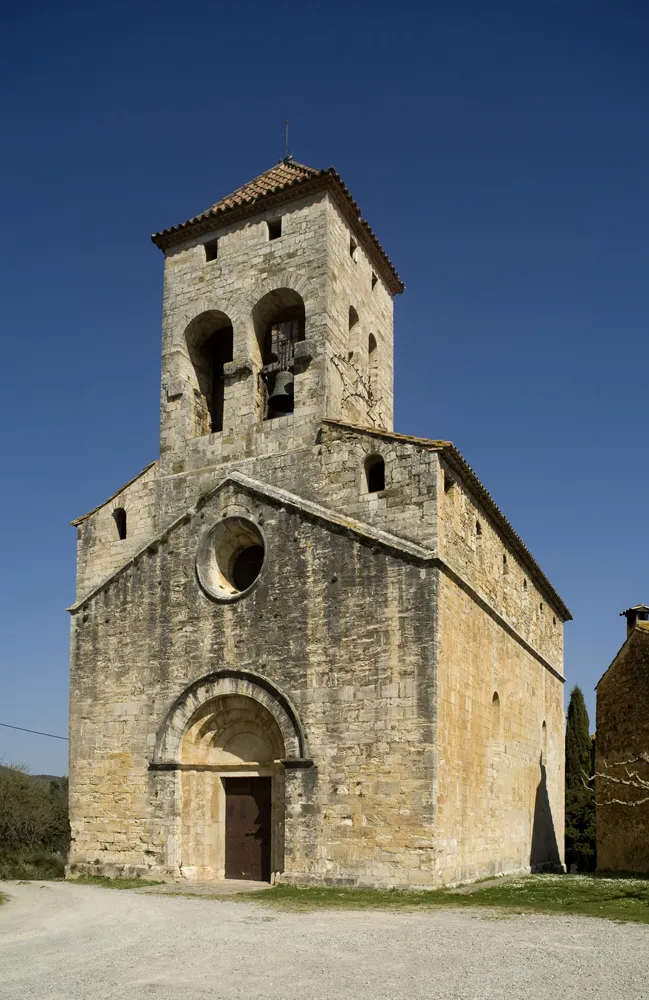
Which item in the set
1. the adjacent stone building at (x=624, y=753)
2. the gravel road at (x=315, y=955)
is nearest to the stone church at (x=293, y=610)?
the adjacent stone building at (x=624, y=753)

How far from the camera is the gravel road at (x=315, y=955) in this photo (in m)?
6.84

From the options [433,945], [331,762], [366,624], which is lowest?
[433,945]

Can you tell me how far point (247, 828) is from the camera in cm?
1513

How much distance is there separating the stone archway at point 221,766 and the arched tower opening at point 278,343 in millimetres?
5327

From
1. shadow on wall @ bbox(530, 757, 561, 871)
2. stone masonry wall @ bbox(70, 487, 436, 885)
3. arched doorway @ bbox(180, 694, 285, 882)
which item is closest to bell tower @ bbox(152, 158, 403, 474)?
stone masonry wall @ bbox(70, 487, 436, 885)

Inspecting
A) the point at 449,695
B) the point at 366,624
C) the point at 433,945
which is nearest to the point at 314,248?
the point at 366,624

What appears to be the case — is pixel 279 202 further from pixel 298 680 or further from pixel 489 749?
pixel 489 749

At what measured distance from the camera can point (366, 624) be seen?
13891 millimetres

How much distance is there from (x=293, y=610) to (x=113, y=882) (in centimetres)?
534

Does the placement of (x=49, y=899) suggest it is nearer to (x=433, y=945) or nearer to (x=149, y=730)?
(x=149, y=730)

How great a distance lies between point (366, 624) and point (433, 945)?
5.93 metres

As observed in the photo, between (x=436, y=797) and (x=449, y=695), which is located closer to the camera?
(x=436, y=797)

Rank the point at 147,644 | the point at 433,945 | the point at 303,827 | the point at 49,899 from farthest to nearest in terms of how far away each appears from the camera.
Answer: the point at 147,644 → the point at 303,827 → the point at 49,899 → the point at 433,945

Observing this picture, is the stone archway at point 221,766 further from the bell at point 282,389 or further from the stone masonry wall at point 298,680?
the bell at point 282,389
